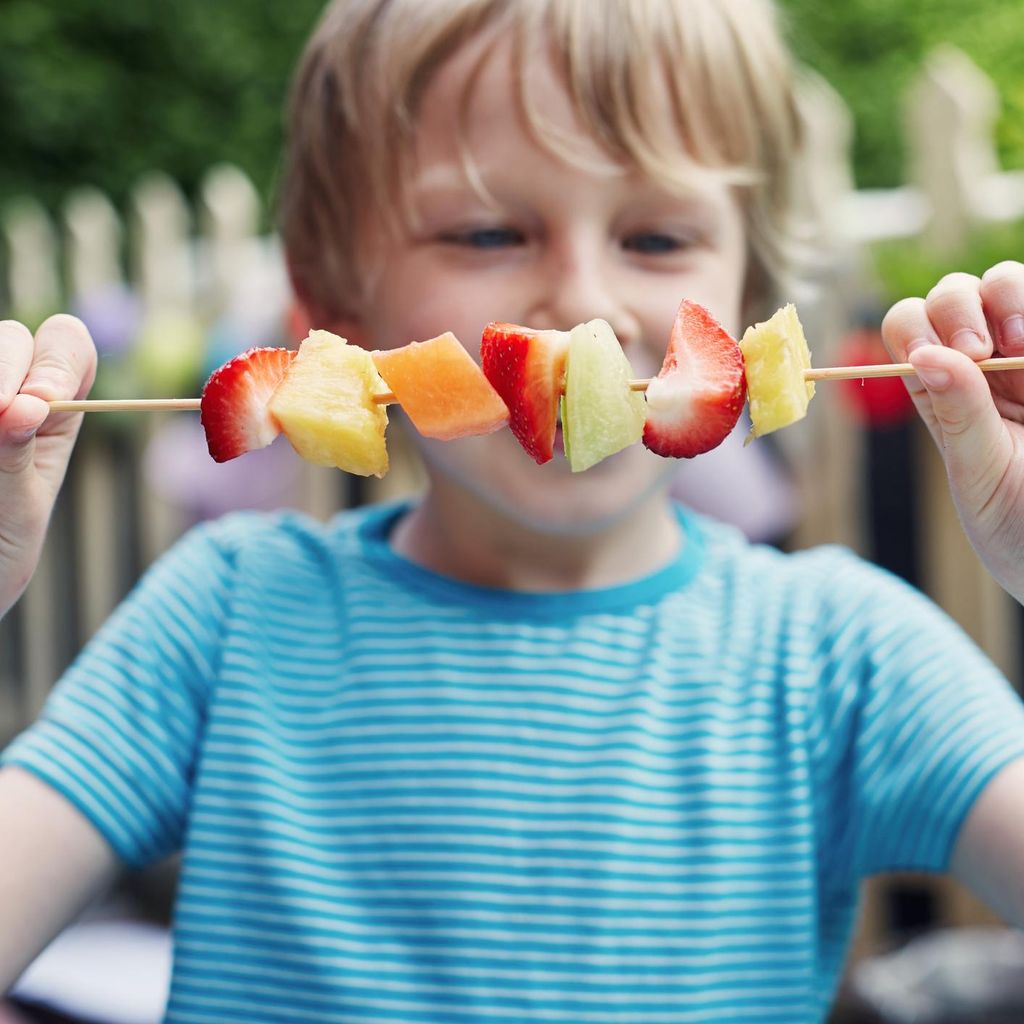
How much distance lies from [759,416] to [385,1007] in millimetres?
769

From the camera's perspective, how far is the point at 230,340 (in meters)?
4.36

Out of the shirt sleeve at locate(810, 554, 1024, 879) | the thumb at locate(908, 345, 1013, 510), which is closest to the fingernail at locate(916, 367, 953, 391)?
the thumb at locate(908, 345, 1013, 510)

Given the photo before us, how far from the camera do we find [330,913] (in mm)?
1544

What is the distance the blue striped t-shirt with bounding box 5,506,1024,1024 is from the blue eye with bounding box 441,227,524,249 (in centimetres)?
42

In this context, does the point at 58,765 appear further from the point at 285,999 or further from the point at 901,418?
the point at 901,418

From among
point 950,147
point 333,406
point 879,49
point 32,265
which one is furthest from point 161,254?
point 879,49

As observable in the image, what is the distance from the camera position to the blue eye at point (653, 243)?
5.18 feet

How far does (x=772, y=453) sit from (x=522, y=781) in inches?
81.3

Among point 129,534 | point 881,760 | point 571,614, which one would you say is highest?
point 571,614

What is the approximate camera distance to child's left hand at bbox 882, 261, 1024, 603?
1.19 m

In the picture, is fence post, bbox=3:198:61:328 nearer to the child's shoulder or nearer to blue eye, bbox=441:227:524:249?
the child's shoulder

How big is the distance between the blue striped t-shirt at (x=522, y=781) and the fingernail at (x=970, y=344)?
18.4 inches

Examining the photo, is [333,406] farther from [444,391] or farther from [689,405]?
[689,405]

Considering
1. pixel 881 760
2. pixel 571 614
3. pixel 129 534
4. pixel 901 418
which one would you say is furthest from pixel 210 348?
pixel 881 760
